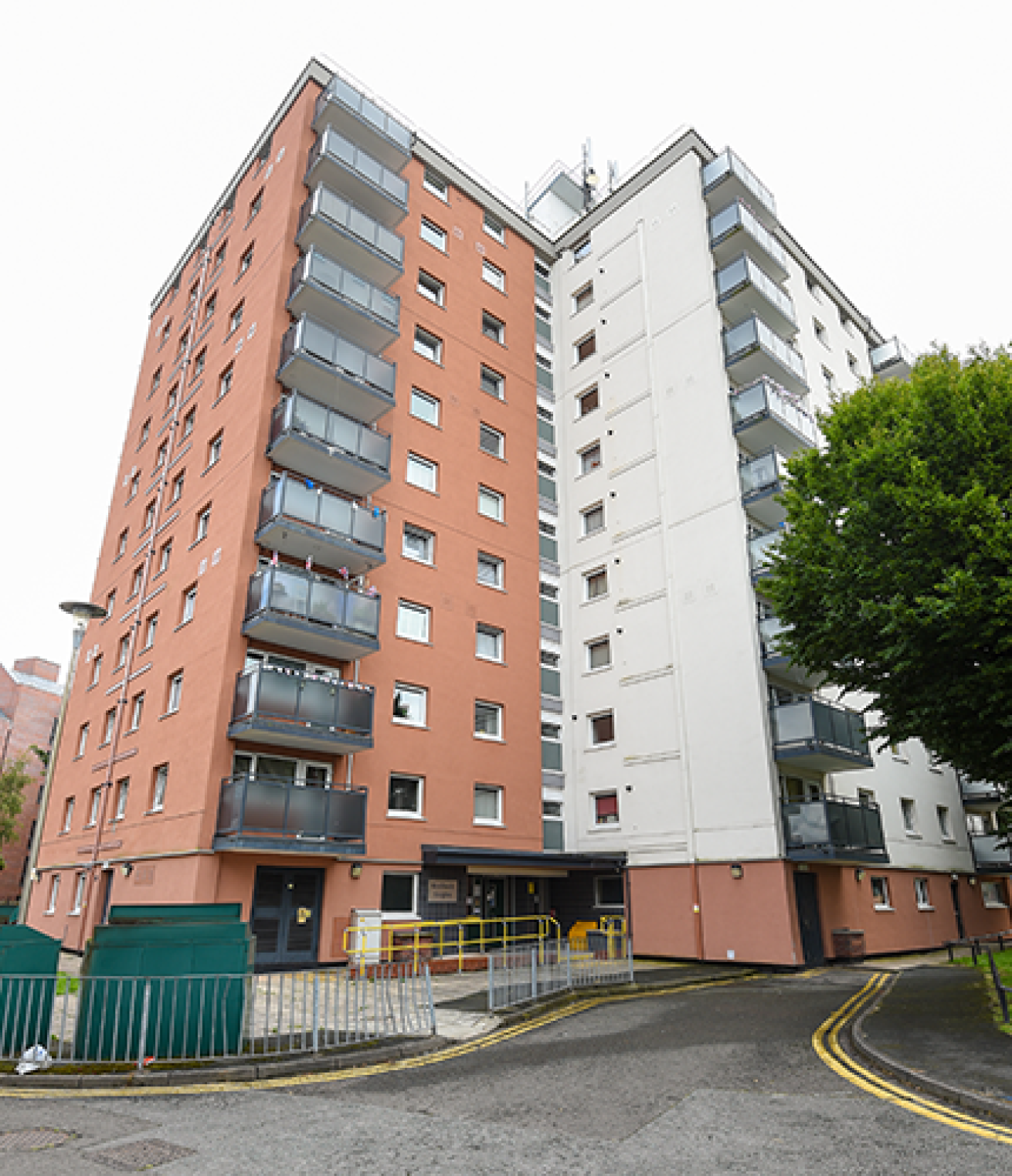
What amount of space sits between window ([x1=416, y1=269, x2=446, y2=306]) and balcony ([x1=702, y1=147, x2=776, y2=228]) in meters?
10.3

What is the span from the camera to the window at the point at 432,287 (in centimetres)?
2817

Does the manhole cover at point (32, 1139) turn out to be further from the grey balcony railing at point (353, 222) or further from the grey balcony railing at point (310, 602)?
the grey balcony railing at point (353, 222)

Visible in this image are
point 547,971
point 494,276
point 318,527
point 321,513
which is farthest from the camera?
point 494,276

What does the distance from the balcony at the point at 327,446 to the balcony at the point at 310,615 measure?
342cm

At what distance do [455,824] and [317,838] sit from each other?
190 inches

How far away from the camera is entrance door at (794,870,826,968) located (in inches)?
805

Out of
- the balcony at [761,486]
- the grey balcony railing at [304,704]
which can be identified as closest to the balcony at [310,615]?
the grey balcony railing at [304,704]

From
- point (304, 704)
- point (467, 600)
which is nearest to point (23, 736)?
point (467, 600)

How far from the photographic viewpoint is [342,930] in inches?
731

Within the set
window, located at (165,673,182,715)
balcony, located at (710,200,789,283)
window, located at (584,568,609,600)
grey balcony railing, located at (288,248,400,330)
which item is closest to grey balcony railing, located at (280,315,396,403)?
grey balcony railing, located at (288,248,400,330)

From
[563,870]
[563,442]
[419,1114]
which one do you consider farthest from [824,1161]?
[563,442]

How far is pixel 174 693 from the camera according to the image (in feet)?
70.3

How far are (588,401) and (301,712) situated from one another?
59.3 feet

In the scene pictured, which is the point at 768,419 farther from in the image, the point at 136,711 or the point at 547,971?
the point at 136,711
